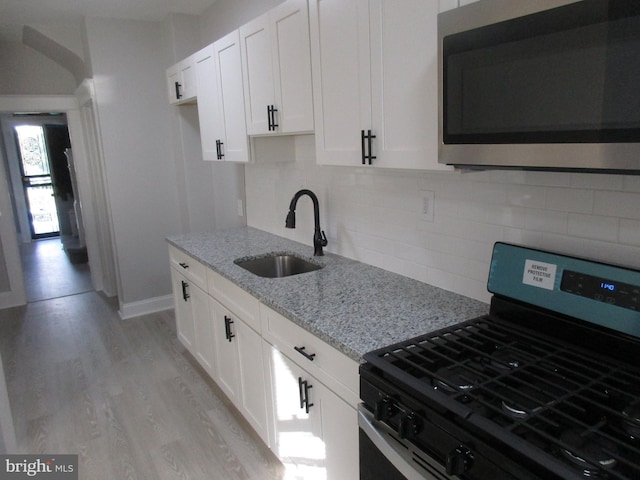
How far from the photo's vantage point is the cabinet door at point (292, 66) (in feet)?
6.34

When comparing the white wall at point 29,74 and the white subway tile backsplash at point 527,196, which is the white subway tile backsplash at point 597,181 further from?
the white wall at point 29,74

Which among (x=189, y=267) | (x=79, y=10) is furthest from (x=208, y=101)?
(x=79, y=10)

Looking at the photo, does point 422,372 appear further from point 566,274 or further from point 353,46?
point 353,46

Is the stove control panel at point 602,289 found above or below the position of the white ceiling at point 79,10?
below

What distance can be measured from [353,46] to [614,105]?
98 centimetres

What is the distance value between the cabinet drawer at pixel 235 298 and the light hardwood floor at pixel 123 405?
0.71 meters

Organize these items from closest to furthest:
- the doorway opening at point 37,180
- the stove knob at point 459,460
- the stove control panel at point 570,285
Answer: the stove knob at point 459,460
the stove control panel at point 570,285
the doorway opening at point 37,180

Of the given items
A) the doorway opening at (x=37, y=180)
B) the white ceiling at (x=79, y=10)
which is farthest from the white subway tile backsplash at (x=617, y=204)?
the doorway opening at (x=37, y=180)

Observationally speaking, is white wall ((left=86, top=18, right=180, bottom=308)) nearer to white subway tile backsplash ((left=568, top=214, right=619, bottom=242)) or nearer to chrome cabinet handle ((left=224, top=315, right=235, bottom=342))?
chrome cabinet handle ((left=224, top=315, right=235, bottom=342))

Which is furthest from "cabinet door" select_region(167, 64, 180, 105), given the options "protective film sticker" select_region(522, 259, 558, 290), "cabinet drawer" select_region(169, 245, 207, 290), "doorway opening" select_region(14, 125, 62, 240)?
"doorway opening" select_region(14, 125, 62, 240)

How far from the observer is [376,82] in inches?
62.6

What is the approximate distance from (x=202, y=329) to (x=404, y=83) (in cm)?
199

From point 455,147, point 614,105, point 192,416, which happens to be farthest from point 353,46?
point 192,416

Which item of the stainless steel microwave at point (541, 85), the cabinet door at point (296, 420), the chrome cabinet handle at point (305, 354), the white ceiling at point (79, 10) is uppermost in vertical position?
the white ceiling at point (79, 10)
